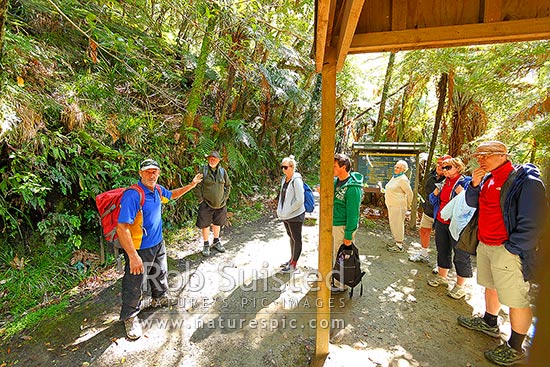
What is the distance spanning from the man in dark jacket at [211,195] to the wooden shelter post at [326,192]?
2.65 meters

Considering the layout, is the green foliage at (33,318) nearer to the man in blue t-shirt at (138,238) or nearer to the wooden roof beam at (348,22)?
the man in blue t-shirt at (138,238)

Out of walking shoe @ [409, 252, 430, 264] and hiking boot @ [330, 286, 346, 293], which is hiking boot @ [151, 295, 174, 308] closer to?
hiking boot @ [330, 286, 346, 293]

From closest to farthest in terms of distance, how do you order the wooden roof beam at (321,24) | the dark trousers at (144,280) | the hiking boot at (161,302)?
1. the wooden roof beam at (321,24)
2. the dark trousers at (144,280)
3. the hiking boot at (161,302)

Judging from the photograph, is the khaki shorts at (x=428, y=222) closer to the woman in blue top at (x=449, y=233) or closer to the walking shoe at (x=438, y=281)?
the woman in blue top at (x=449, y=233)

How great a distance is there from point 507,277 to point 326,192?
6.63 feet

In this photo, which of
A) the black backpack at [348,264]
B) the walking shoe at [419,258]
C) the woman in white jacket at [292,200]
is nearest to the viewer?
the black backpack at [348,264]

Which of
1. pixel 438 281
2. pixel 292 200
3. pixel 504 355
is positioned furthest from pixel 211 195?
pixel 504 355

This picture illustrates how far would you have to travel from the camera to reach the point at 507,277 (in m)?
2.61

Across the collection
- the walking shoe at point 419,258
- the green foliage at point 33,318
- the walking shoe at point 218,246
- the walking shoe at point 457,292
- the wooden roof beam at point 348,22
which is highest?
the wooden roof beam at point 348,22

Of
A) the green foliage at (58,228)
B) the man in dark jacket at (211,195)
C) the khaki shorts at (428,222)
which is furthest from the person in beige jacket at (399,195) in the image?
the green foliage at (58,228)

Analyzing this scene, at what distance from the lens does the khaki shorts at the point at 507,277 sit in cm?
255

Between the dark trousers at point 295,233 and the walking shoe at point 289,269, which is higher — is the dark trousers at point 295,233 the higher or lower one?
the higher one

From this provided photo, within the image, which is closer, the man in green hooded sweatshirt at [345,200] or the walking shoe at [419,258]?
the man in green hooded sweatshirt at [345,200]

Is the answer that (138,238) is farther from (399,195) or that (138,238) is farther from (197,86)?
(399,195)
